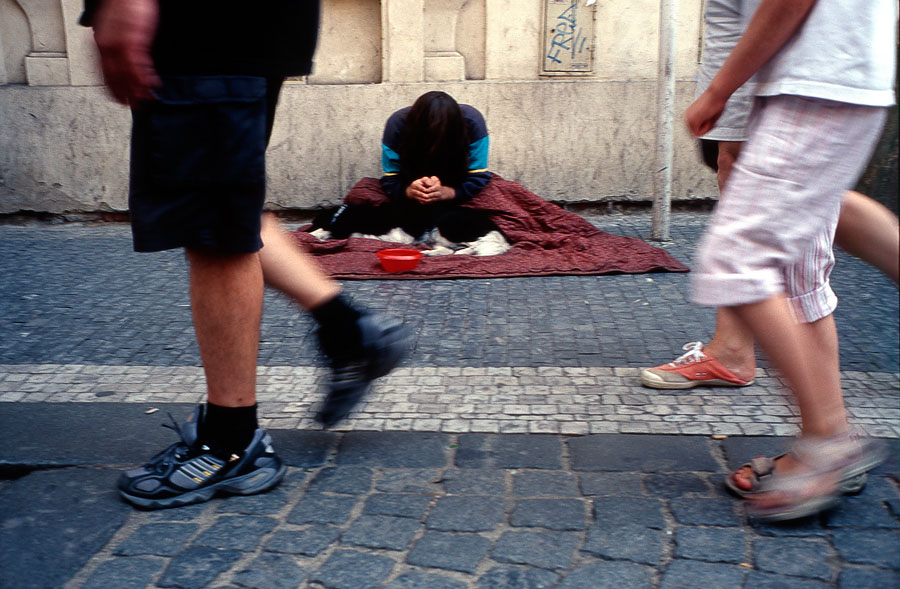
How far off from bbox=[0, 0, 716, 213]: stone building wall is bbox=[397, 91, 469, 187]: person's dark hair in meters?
0.93

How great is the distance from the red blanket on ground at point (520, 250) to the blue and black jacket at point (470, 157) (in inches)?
3.6

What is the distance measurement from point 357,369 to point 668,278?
2.51 metres

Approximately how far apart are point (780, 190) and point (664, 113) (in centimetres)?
343

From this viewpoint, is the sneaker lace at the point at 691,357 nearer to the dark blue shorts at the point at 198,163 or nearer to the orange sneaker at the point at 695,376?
the orange sneaker at the point at 695,376

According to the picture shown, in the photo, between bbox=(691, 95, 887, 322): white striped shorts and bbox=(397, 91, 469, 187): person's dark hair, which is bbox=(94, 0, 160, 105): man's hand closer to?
bbox=(691, 95, 887, 322): white striped shorts

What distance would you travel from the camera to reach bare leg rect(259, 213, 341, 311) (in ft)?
7.16

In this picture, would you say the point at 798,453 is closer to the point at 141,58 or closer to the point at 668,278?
the point at 141,58

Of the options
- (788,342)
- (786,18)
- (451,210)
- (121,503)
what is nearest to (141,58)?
(121,503)

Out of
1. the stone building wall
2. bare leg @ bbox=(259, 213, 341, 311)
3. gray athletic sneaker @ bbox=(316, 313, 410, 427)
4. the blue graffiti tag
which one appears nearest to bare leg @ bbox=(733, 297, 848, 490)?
gray athletic sneaker @ bbox=(316, 313, 410, 427)

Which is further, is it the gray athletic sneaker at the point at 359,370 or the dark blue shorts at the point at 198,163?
the gray athletic sneaker at the point at 359,370

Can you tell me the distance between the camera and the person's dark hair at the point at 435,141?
507 centimetres

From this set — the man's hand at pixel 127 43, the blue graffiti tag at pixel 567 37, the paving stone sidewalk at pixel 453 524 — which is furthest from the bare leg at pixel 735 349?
the blue graffiti tag at pixel 567 37

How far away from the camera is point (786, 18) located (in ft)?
5.83

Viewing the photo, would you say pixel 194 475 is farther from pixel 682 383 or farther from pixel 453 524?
pixel 682 383
